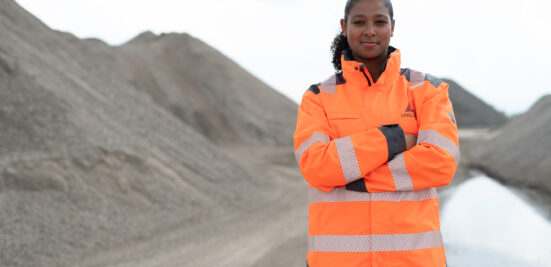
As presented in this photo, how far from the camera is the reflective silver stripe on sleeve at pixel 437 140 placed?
236cm

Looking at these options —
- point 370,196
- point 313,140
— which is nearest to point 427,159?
point 370,196

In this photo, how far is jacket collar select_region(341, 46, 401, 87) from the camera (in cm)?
240

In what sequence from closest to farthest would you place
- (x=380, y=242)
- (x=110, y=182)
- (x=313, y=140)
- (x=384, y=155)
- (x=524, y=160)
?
(x=380, y=242) < (x=384, y=155) < (x=313, y=140) < (x=110, y=182) < (x=524, y=160)

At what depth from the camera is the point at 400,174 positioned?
2.27 m

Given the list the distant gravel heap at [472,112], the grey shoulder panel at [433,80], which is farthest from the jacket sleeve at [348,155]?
the distant gravel heap at [472,112]

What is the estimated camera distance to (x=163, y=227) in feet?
30.5

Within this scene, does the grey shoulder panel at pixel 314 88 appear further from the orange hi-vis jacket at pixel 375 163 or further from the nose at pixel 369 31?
the nose at pixel 369 31

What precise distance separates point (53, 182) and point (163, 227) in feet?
7.37

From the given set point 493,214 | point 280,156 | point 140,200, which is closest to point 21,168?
point 140,200

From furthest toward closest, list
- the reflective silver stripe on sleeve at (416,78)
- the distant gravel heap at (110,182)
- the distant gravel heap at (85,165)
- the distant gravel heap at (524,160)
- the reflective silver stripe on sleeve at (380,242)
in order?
the distant gravel heap at (524,160)
the distant gravel heap at (85,165)
the distant gravel heap at (110,182)
the reflective silver stripe on sleeve at (416,78)
the reflective silver stripe on sleeve at (380,242)

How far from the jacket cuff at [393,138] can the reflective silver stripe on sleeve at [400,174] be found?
0.04 meters

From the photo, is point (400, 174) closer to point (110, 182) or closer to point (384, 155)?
point (384, 155)

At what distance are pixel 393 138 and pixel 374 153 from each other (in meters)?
0.13

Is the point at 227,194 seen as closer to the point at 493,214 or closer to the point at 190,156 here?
the point at 190,156
